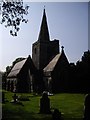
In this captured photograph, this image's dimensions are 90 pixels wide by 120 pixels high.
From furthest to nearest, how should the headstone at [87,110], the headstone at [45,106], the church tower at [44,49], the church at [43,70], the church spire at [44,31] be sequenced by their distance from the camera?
the church spire at [44,31]
the church tower at [44,49]
the church at [43,70]
the headstone at [45,106]
the headstone at [87,110]

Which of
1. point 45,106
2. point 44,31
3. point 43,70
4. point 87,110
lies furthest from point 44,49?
point 87,110

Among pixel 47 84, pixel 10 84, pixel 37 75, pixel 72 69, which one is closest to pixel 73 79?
pixel 72 69

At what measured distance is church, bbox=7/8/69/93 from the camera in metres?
46.3

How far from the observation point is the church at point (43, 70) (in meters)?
46.3

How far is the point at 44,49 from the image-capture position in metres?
55.4

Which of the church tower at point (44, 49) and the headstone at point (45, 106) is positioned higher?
the church tower at point (44, 49)

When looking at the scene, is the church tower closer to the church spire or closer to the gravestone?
the church spire

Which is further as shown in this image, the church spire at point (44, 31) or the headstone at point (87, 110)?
the church spire at point (44, 31)

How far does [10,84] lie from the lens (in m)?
55.4

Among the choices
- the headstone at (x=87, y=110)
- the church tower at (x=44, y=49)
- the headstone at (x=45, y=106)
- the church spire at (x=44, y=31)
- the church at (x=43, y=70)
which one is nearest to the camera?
the headstone at (x=87, y=110)

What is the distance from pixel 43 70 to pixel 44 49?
17.8 ft

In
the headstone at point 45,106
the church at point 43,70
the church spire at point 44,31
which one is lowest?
the headstone at point 45,106

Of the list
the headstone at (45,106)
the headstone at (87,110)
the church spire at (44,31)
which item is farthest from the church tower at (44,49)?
the headstone at (87,110)

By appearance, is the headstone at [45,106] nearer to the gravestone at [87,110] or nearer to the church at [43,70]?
the gravestone at [87,110]
